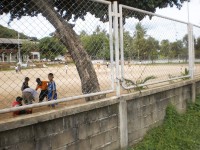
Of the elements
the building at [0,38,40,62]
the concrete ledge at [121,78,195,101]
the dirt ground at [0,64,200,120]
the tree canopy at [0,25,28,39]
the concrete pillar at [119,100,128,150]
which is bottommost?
Result: the concrete pillar at [119,100,128,150]

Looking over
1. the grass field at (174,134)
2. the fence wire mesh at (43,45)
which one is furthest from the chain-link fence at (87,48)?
the grass field at (174,134)

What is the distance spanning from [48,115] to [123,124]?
4.89ft

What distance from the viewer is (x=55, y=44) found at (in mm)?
3697

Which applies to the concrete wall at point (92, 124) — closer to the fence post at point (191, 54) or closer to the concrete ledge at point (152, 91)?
the concrete ledge at point (152, 91)

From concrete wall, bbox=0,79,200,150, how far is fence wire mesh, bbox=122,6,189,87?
344 millimetres

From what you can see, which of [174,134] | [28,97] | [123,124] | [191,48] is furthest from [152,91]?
[191,48]

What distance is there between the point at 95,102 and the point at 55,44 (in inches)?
36.5

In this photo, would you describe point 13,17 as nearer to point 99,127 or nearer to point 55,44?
point 55,44

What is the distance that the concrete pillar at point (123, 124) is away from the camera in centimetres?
431

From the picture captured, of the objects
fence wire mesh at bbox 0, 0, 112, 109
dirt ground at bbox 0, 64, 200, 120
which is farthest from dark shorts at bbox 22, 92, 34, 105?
fence wire mesh at bbox 0, 0, 112, 109

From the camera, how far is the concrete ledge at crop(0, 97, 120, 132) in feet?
9.36

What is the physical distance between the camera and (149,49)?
18.4 ft

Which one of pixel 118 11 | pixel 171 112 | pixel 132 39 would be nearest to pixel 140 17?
pixel 132 39

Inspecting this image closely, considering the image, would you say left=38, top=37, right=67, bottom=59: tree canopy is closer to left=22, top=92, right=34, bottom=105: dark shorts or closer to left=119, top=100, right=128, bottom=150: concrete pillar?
left=119, top=100, right=128, bottom=150: concrete pillar
